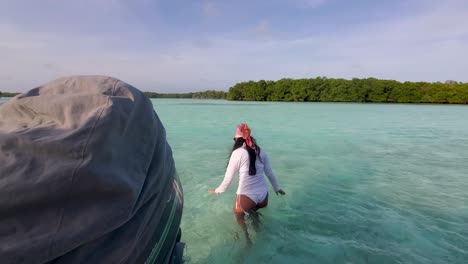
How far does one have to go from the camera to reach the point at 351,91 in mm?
70375

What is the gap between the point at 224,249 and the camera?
3637 mm

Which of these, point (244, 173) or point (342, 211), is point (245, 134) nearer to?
point (244, 173)

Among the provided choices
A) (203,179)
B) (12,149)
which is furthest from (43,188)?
(203,179)

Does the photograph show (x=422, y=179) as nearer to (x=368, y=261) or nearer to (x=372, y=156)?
(x=372, y=156)

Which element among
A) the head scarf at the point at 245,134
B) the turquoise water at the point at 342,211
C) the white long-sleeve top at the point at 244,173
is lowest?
the turquoise water at the point at 342,211

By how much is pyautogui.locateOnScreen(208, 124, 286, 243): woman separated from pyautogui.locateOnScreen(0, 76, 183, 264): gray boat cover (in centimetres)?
196

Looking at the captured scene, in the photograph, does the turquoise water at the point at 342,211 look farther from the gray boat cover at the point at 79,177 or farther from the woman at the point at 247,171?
the gray boat cover at the point at 79,177

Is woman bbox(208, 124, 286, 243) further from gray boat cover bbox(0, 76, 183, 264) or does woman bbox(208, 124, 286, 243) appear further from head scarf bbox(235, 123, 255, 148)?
gray boat cover bbox(0, 76, 183, 264)

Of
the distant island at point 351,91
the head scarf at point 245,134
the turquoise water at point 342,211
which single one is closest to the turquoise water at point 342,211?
the turquoise water at point 342,211

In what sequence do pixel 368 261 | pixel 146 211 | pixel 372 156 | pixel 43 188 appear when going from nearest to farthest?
pixel 43 188, pixel 146 211, pixel 368 261, pixel 372 156

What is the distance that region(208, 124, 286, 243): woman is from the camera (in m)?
3.48

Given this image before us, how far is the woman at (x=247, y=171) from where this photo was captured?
3484 mm

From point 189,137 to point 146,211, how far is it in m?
11.9

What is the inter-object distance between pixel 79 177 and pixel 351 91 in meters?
75.7
